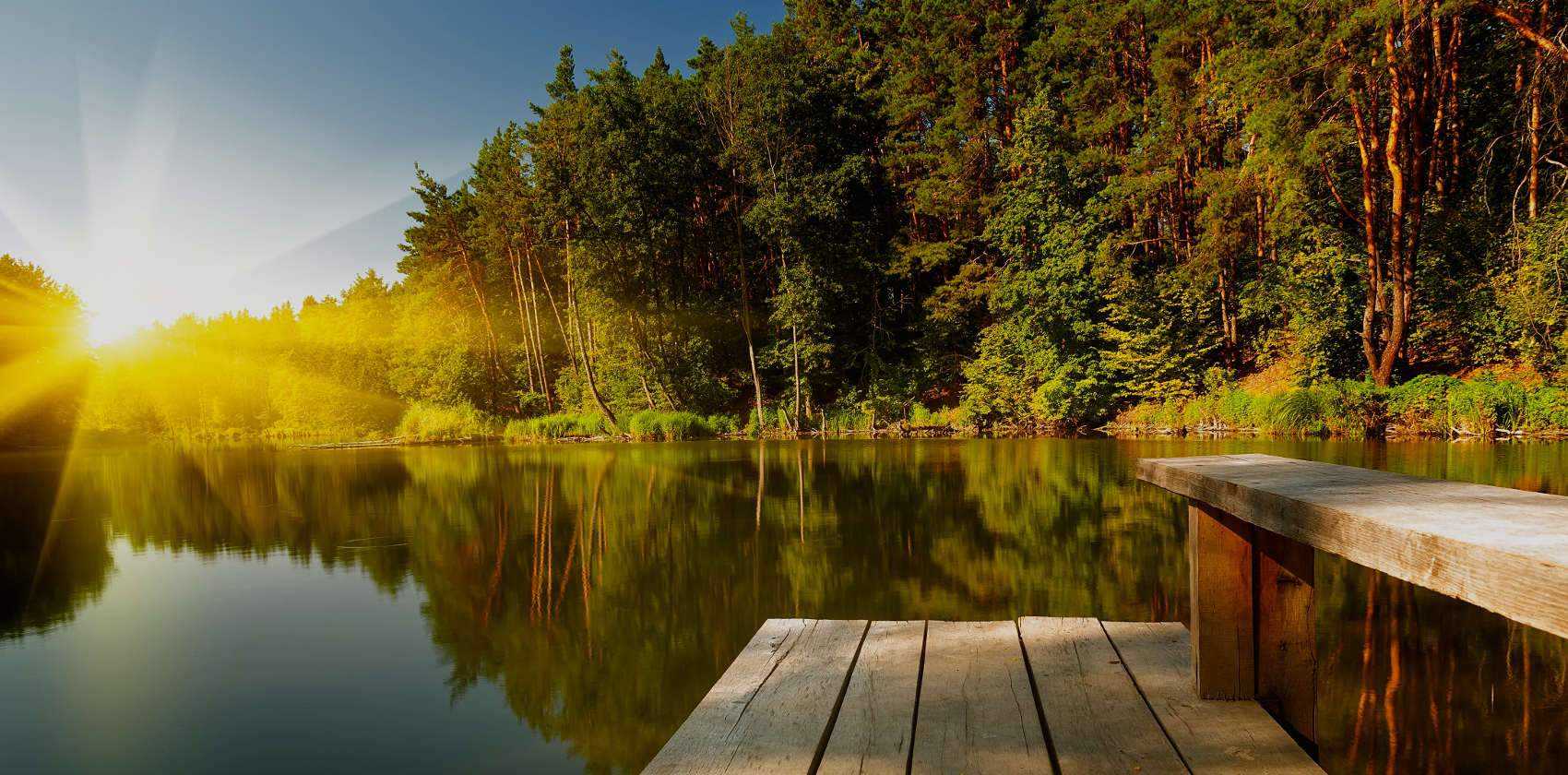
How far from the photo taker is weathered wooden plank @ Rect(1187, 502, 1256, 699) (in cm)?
226

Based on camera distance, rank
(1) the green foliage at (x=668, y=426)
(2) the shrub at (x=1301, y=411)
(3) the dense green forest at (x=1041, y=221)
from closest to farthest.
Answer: (3) the dense green forest at (x=1041, y=221) < (2) the shrub at (x=1301, y=411) < (1) the green foliage at (x=668, y=426)

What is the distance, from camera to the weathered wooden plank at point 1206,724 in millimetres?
1939

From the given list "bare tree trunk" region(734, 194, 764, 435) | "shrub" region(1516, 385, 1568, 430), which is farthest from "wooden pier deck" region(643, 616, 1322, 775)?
"bare tree trunk" region(734, 194, 764, 435)

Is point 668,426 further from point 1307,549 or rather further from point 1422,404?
point 1307,549

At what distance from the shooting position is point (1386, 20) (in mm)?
14328

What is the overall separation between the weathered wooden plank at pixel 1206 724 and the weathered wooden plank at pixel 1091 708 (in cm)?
5

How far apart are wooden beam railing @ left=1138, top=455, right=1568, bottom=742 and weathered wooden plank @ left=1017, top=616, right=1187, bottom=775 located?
272 mm

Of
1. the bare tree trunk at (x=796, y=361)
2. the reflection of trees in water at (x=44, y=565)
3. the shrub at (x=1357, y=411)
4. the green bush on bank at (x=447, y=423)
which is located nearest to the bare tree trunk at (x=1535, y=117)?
the shrub at (x=1357, y=411)

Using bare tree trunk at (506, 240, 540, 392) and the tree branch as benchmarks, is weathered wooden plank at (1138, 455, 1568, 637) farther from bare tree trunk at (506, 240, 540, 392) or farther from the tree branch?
bare tree trunk at (506, 240, 540, 392)

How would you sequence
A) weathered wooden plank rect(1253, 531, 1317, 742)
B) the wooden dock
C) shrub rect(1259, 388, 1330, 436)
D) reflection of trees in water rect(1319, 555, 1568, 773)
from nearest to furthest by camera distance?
the wooden dock < weathered wooden plank rect(1253, 531, 1317, 742) < reflection of trees in water rect(1319, 555, 1568, 773) < shrub rect(1259, 388, 1330, 436)

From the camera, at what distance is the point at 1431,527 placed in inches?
47.0

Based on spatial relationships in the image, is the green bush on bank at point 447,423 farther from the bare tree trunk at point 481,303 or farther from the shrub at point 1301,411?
the shrub at point 1301,411

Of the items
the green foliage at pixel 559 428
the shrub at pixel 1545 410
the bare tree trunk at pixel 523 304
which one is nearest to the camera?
the shrub at pixel 1545 410

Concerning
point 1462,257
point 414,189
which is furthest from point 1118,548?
point 414,189
